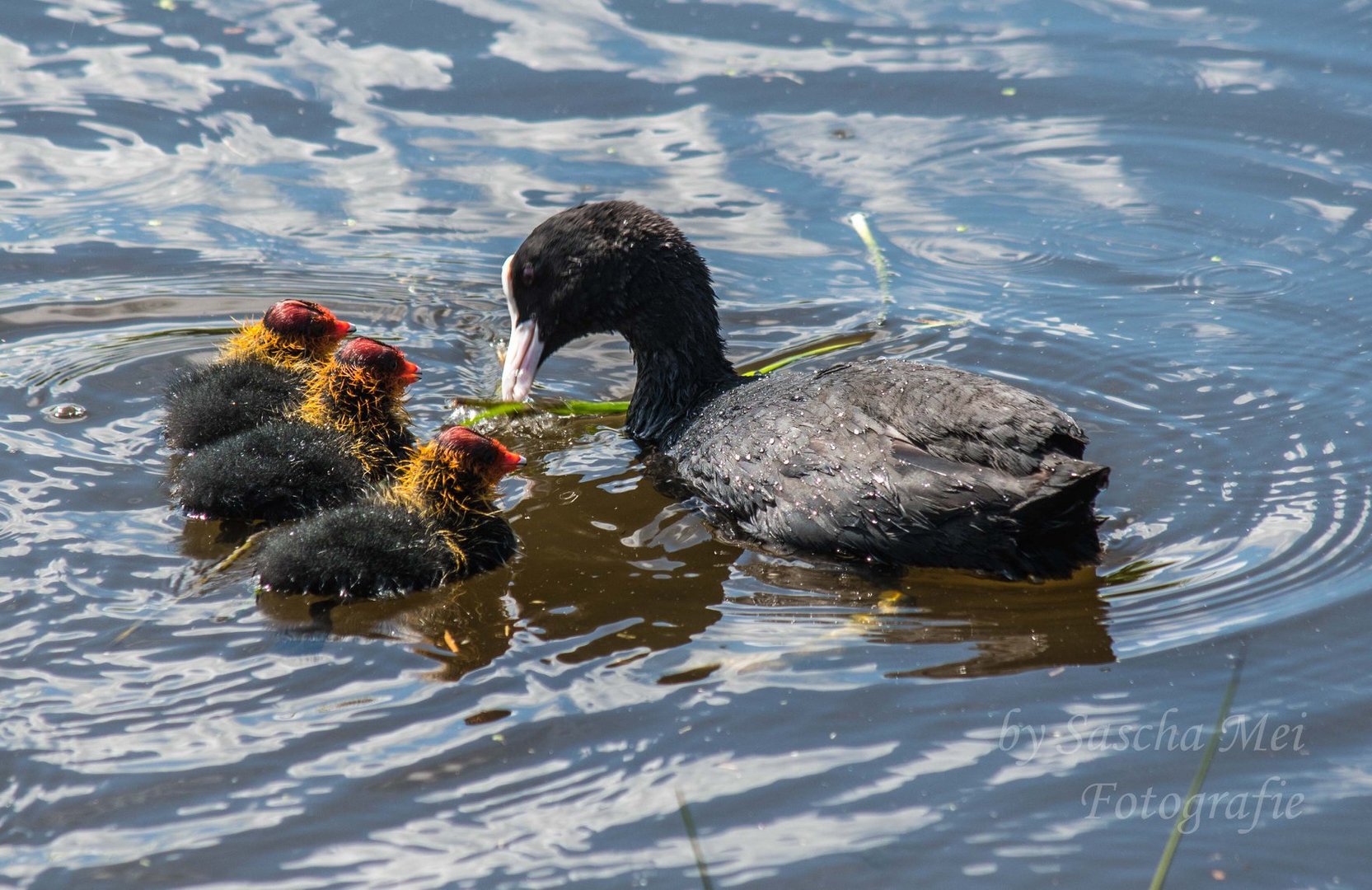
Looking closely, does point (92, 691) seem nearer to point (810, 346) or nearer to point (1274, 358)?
point (810, 346)

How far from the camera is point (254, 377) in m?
5.10

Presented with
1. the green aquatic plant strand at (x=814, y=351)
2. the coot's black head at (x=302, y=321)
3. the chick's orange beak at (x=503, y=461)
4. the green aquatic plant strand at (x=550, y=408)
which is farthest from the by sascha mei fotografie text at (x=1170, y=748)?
the coot's black head at (x=302, y=321)

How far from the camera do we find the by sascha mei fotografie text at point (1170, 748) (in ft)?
11.1

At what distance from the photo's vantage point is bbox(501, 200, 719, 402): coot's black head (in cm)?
554

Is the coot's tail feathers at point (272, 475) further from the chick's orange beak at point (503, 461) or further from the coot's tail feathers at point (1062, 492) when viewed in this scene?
the coot's tail feathers at point (1062, 492)

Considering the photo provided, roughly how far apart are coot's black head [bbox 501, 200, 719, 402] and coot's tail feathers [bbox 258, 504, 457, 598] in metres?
1.33

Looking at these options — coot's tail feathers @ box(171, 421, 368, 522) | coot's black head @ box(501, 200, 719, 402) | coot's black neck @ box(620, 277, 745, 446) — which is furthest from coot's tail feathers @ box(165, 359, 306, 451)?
coot's black neck @ box(620, 277, 745, 446)

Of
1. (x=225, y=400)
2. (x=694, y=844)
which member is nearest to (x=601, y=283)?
(x=225, y=400)

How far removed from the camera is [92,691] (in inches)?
148

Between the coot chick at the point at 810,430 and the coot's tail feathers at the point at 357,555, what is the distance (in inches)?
41.4

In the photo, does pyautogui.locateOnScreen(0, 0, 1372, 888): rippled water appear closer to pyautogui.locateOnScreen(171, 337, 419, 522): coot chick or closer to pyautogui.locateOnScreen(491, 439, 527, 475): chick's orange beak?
pyautogui.locateOnScreen(171, 337, 419, 522): coot chick

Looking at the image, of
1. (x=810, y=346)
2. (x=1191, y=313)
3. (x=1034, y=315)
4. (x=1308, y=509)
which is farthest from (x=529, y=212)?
(x=1308, y=509)

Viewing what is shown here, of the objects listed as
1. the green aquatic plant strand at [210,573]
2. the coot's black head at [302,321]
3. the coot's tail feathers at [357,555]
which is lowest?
the green aquatic plant strand at [210,573]

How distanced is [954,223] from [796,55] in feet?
6.61
